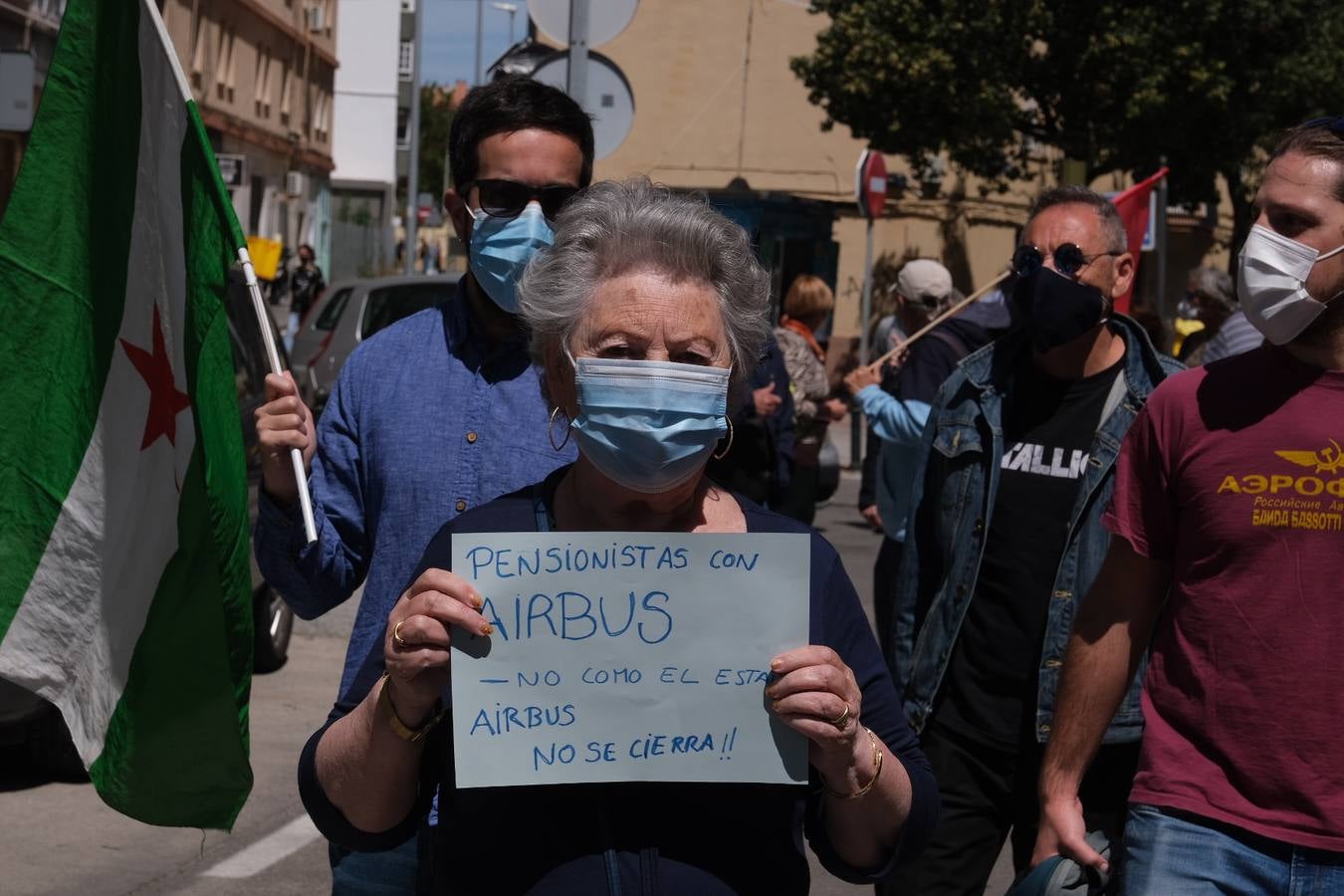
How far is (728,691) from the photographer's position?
2.25 metres

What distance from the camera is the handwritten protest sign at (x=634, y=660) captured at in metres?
2.21

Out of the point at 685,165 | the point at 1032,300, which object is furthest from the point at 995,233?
the point at 1032,300

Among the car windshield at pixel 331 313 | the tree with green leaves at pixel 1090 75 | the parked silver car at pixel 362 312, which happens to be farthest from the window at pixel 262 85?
the parked silver car at pixel 362 312

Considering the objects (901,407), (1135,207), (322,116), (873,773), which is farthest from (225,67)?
(873,773)

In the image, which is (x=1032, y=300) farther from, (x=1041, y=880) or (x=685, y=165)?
(x=685, y=165)

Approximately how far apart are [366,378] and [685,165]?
1315 inches

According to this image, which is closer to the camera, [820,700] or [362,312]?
[820,700]

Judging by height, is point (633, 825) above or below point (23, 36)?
below

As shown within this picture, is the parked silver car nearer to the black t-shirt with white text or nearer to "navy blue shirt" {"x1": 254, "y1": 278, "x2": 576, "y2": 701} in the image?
the black t-shirt with white text

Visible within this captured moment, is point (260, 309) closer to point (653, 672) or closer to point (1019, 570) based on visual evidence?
point (653, 672)

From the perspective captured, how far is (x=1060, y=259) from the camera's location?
172 inches

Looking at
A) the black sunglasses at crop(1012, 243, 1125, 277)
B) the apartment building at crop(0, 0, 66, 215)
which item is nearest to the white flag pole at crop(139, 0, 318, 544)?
the black sunglasses at crop(1012, 243, 1125, 277)

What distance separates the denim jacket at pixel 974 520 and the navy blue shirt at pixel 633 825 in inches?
64.6

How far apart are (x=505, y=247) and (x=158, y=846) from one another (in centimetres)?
375
